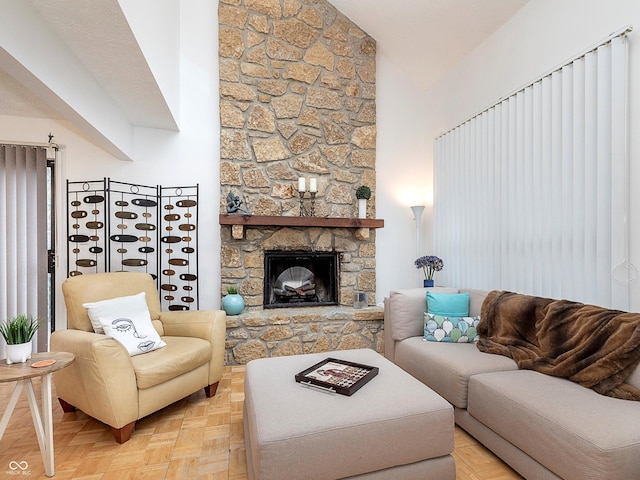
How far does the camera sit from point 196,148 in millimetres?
3443

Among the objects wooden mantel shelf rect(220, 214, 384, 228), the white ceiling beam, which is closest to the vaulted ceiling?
the white ceiling beam

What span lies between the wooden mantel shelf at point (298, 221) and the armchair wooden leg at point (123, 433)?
1.79m

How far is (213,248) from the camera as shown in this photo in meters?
3.47

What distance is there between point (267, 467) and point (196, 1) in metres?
4.06

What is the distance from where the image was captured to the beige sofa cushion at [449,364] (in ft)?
6.43

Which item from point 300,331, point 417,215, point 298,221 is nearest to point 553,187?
point 417,215

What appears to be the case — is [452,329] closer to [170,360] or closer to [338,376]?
[338,376]

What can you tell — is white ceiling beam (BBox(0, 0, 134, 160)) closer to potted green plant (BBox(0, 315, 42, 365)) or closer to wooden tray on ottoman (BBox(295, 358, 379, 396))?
potted green plant (BBox(0, 315, 42, 365))

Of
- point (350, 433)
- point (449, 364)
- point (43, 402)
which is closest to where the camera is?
point (350, 433)

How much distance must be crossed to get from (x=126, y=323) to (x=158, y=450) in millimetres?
820

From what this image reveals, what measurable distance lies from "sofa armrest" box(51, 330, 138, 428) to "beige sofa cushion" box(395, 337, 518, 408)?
180 cm

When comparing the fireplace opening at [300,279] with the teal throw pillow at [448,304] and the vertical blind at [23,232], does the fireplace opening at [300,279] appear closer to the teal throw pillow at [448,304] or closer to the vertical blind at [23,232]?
the teal throw pillow at [448,304]

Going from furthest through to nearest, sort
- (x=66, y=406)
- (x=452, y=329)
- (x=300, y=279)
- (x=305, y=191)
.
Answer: (x=300, y=279) < (x=305, y=191) < (x=452, y=329) < (x=66, y=406)

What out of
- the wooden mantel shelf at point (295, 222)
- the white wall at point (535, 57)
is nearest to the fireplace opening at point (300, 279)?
the wooden mantel shelf at point (295, 222)
